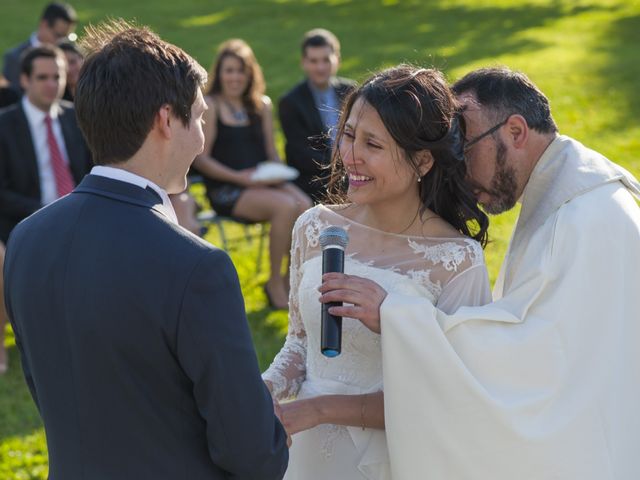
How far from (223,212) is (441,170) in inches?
245

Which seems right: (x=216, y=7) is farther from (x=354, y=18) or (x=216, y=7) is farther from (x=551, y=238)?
(x=551, y=238)

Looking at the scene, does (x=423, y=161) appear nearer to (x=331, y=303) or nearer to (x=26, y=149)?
(x=331, y=303)

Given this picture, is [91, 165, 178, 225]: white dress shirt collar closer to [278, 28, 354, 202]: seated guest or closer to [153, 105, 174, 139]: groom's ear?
[153, 105, 174, 139]: groom's ear

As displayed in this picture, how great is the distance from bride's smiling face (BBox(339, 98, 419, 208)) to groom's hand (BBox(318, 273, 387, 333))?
424mm

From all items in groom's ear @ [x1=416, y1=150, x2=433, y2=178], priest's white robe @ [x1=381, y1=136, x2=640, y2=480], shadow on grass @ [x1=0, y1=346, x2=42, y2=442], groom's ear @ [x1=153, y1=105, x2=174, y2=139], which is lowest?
shadow on grass @ [x1=0, y1=346, x2=42, y2=442]

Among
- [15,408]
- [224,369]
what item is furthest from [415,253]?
[15,408]

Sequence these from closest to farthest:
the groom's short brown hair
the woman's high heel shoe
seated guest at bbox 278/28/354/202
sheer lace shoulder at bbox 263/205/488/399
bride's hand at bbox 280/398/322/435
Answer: the groom's short brown hair → bride's hand at bbox 280/398/322/435 → sheer lace shoulder at bbox 263/205/488/399 → the woman's high heel shoe → seated guest at bbox 278/28/354/202

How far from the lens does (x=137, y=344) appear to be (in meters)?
2.46

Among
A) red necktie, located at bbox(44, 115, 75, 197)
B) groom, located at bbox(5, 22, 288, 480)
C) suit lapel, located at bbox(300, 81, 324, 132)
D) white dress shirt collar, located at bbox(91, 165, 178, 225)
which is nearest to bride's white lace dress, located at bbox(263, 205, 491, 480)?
groom, located at bbox(5, 22, 288, 480)

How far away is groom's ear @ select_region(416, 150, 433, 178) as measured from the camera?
3.53 m

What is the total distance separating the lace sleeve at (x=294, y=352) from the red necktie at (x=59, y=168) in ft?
16.2

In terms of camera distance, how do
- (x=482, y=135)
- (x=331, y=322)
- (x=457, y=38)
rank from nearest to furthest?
(x=331, y=322), (x=482, y=135), (x=457, y=38)

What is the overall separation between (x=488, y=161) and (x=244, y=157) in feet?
20.5

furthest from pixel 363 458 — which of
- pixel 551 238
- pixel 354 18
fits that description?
pixel 354 18
